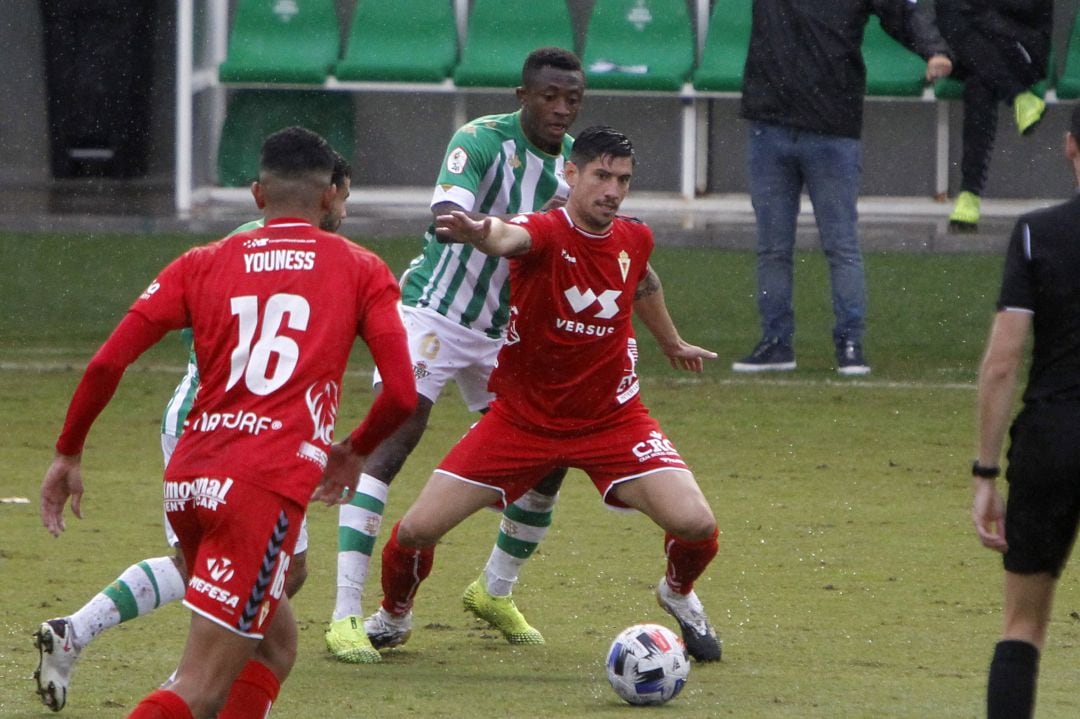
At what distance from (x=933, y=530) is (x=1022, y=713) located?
344 centimetres

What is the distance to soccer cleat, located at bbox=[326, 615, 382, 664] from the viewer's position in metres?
5.85

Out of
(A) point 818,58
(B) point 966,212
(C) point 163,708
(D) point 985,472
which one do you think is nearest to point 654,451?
(D) point 985,472

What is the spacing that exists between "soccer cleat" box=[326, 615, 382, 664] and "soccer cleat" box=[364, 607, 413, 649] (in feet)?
0.25

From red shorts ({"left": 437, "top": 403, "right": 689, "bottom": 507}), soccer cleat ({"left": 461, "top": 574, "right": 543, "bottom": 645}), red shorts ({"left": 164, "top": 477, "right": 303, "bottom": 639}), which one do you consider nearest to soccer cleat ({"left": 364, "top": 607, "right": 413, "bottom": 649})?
soccer cleat ({"left": 461, "top": 574, "right": 543, "bottom": 645})

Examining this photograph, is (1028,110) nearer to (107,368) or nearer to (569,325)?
(569,325)

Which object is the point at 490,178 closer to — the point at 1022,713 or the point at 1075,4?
the point at 1022,713

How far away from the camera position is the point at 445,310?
260 inches

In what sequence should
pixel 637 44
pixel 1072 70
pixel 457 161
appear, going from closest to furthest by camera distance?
pixel 457 161
pixel 1072 70
pixel 637 44

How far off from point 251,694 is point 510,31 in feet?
38.0

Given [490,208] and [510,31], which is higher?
[490,208]

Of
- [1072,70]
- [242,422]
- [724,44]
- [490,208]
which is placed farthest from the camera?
[724,44]

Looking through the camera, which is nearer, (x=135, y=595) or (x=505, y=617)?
(x=135, y=595)

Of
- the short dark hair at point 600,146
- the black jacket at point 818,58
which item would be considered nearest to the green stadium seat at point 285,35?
the black jacket at point 818,58

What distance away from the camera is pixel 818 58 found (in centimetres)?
1083
